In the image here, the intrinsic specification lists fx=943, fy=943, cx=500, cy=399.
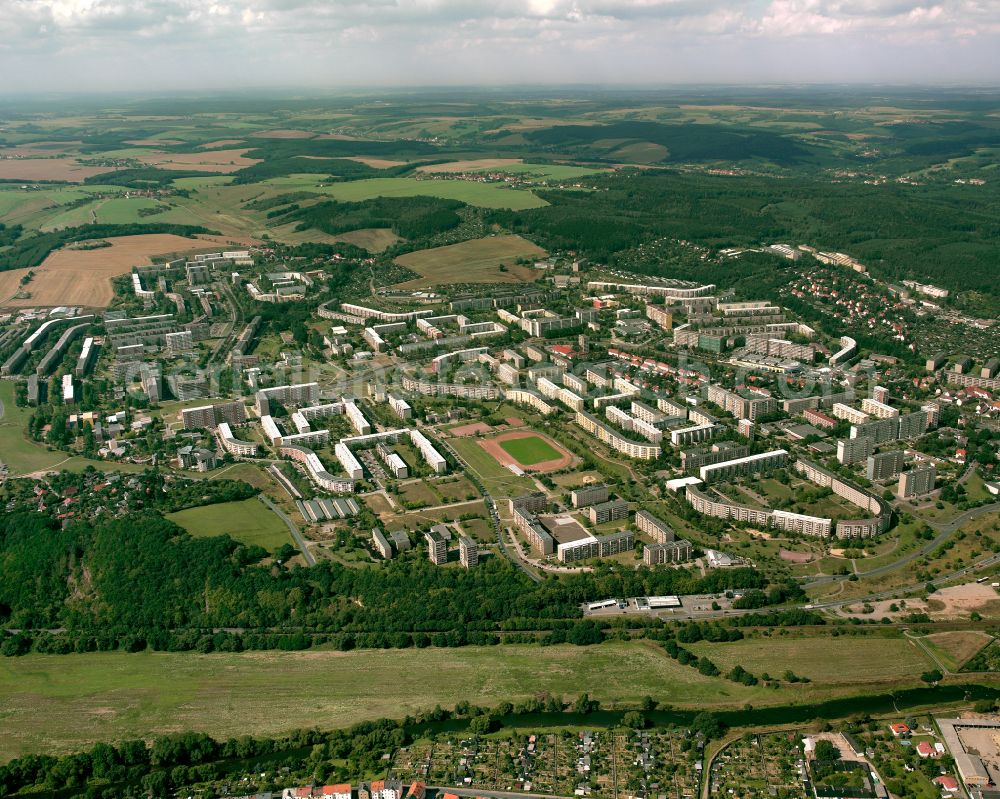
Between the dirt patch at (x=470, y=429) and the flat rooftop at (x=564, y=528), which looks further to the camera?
the dirt patch at (x=470, y=429)

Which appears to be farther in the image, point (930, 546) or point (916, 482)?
point (916, 482)

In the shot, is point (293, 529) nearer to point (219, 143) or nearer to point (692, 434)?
point (692, 434)

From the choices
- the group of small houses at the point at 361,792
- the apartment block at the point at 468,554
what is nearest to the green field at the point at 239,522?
the apartment block at the point at 468,554

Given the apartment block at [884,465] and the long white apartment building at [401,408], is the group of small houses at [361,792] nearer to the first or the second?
the apartment block at [884,465]

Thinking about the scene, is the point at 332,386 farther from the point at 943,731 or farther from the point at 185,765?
the point at 943,731

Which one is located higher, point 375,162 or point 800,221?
point 800,221

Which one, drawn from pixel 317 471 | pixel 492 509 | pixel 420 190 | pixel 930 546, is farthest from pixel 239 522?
pixel 420 190

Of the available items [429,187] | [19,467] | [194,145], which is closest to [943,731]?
[19,467]
